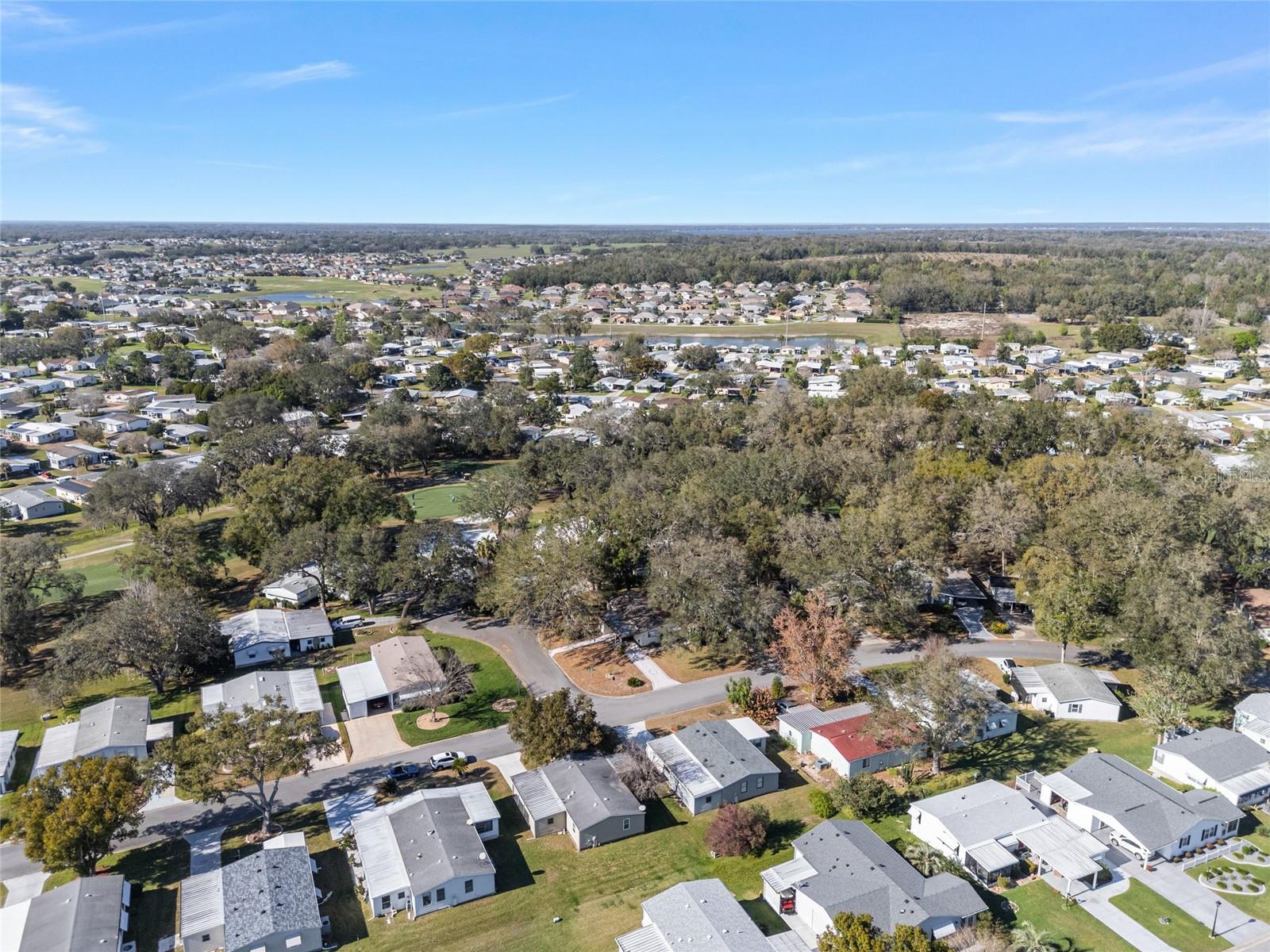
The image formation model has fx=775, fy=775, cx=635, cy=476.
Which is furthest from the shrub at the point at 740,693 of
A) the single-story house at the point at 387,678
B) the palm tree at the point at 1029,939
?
the palm tree at the point at 1029,939

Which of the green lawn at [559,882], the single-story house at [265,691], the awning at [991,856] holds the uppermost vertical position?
the awning at [991,856]

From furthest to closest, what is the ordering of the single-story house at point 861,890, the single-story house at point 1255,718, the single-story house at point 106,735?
the single-story house at point 1255,718, the single-story house at point 106,735, the single-story house at point 861,890

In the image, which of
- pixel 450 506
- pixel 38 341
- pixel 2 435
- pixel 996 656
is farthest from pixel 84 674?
pixel 38 341

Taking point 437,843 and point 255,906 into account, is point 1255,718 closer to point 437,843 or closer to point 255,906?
point 437,843

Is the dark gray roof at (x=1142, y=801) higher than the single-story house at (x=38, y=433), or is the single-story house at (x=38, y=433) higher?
the single-story house at (x=38, y=433)

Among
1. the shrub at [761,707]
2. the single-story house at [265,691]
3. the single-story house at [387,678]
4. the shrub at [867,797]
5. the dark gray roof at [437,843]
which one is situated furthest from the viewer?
the single-story house at [387,678]

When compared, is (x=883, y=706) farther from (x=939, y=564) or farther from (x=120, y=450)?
(x=120, y=450)

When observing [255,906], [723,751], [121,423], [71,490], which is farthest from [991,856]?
[121,423]

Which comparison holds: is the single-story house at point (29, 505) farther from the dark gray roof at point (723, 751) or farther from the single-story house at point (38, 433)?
the dark gray roof at point (723, 751)
